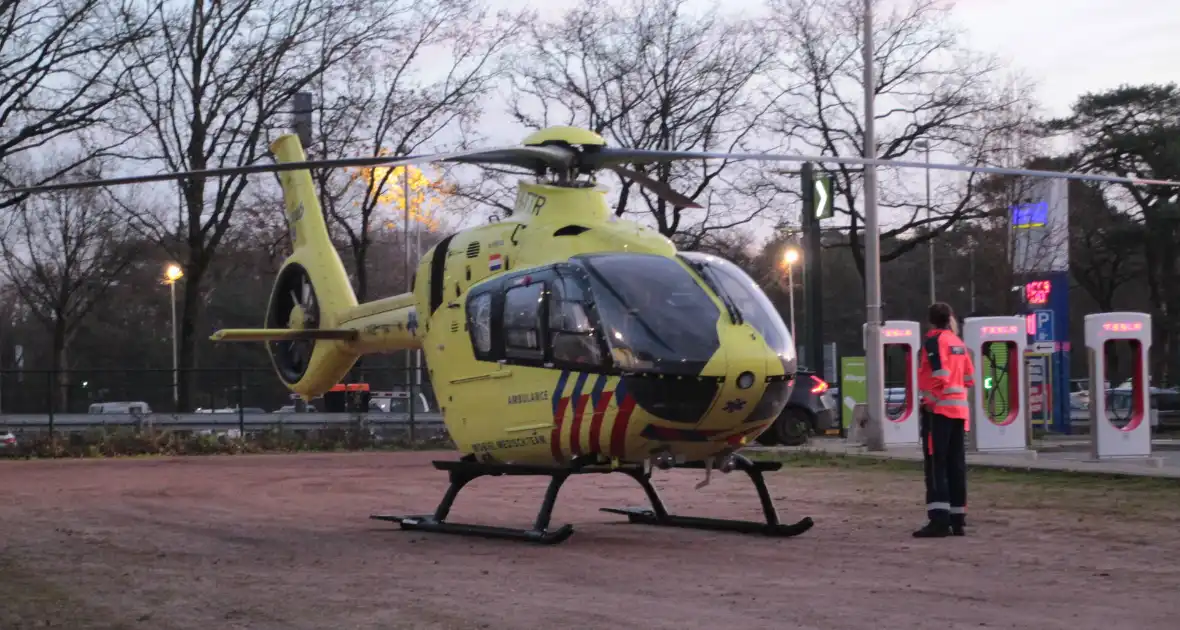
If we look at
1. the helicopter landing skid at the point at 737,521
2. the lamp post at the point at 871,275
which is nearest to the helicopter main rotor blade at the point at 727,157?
the helicopter landing skid at the point at 737,521

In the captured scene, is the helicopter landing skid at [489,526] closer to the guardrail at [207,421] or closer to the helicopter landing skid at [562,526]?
the helicopter landing skid at [562,526]

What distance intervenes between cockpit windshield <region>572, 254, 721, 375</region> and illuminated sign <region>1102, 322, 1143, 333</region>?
9917mm

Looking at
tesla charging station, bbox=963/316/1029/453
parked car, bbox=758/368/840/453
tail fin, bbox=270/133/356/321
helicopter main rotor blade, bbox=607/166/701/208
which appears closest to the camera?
helicopter main rotor blade, bbox=607/166/701/208

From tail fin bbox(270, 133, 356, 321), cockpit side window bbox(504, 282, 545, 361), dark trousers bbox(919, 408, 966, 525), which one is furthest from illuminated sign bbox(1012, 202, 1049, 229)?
cockpit side window bbox(504, 282, 545, 361)

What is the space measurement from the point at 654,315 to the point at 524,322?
141 cm

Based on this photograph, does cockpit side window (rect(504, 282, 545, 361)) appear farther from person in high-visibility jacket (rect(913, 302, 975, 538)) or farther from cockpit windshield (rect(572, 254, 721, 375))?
person in high-visibility jacket (rect(913, 302, 975, 538))

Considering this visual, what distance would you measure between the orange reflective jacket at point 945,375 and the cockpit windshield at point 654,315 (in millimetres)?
2137

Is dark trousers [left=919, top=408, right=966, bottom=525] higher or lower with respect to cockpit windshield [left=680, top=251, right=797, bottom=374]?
lower

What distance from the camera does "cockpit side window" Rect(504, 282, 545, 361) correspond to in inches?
452

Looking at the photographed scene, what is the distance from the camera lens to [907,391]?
2541cm

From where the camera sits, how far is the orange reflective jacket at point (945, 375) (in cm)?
1161

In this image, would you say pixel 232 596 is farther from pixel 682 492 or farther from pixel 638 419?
pixel 682 492

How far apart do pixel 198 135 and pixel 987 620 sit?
28585mm

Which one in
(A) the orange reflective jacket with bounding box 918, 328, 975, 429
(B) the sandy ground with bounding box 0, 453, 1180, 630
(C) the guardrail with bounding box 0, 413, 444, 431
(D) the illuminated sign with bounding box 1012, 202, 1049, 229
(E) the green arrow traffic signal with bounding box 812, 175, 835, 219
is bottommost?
(B) the sandy ground with bounding box 0, 453, 1180, 630
